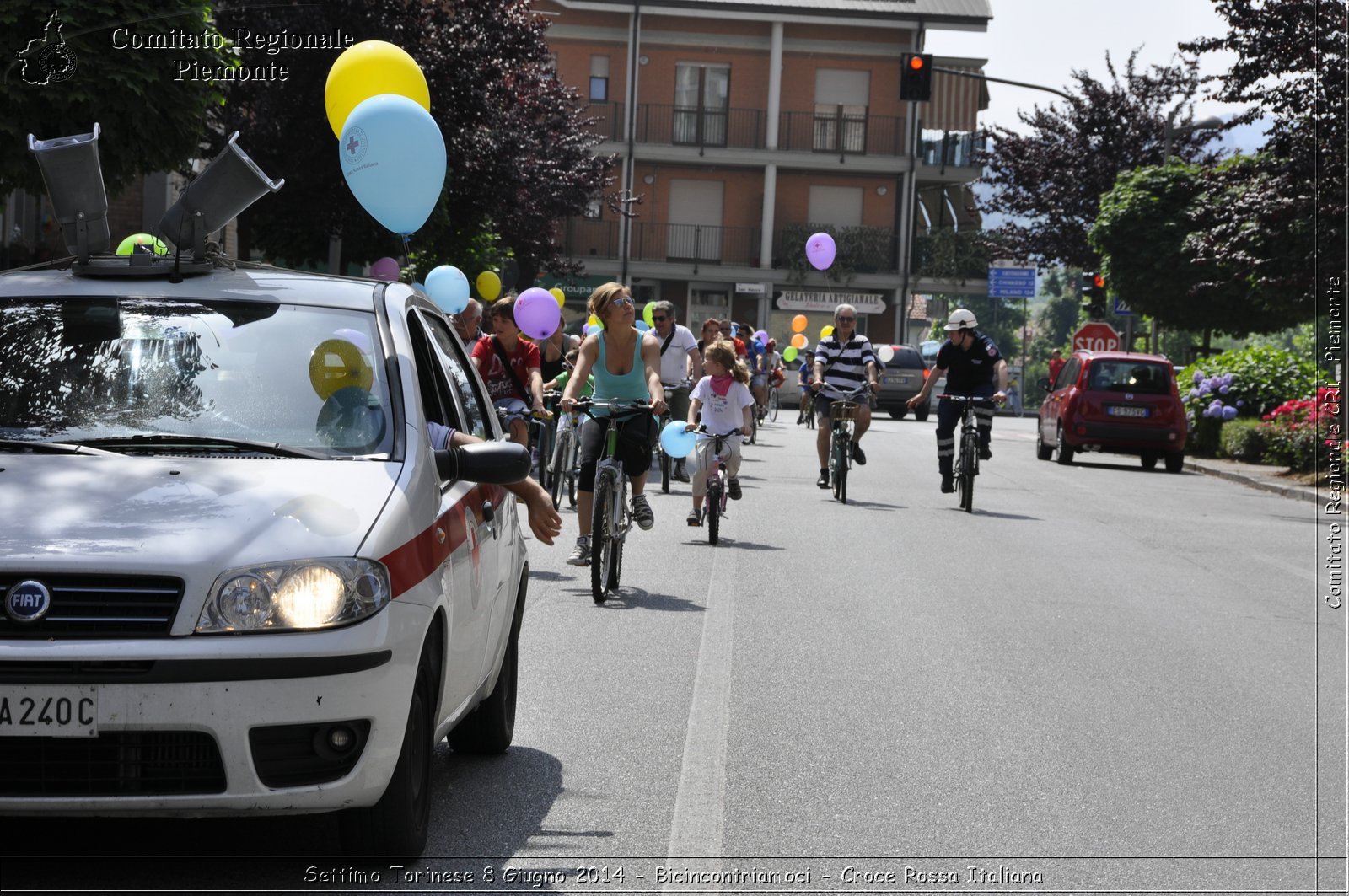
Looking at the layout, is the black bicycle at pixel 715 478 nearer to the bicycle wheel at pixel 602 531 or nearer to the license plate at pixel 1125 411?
the bicycle wheel at pixel 602 531

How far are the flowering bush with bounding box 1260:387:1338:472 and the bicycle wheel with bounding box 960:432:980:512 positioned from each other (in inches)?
278

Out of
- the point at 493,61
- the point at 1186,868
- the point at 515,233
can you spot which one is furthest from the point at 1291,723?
the point at 515,233

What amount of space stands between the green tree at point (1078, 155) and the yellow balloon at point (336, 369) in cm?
4565

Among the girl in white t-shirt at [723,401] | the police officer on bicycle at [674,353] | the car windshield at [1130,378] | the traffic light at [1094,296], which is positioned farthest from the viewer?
the traffic light at [1094,296]

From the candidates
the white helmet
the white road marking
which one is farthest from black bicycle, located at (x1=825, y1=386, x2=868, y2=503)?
the white road marking

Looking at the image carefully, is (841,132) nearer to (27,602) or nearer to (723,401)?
(723,401)

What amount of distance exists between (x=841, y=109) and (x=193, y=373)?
53.7 meters

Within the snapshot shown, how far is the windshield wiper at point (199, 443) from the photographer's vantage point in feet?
16.4

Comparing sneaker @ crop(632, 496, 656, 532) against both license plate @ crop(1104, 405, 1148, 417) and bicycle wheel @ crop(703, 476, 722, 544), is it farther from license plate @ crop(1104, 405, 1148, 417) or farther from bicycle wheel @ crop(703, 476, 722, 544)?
license plate @ crop(1104, 405, 1148, 417)

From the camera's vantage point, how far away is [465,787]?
5969 mm

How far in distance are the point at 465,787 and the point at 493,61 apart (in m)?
19.7

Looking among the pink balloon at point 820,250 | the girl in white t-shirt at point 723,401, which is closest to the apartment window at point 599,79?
the pink balloon at point 820,250

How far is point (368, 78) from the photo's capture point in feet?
37.7

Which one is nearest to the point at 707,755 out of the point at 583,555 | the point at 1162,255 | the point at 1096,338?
the point at 583,555
